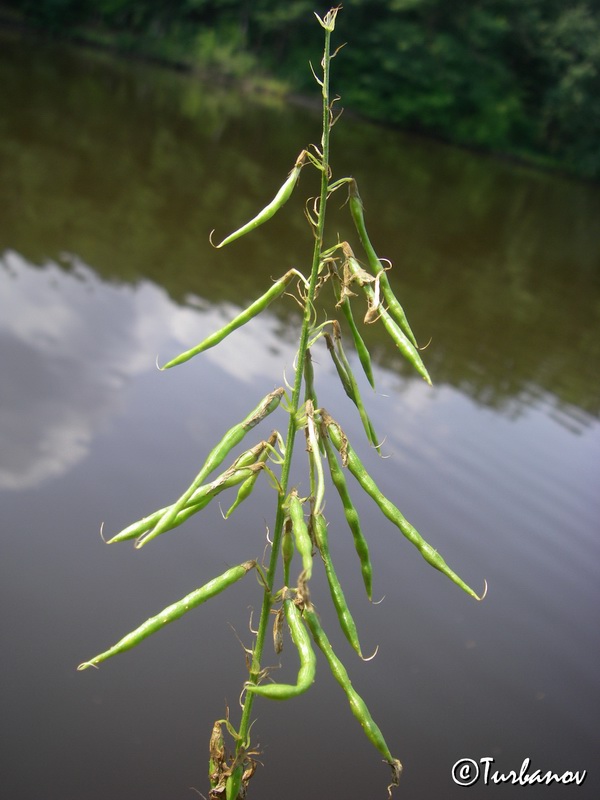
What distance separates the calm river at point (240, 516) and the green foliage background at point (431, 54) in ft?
109

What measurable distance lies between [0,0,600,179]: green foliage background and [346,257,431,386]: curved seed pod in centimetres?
4397

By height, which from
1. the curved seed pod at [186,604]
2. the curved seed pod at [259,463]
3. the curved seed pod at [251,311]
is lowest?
the curved seed pod at [186,604]

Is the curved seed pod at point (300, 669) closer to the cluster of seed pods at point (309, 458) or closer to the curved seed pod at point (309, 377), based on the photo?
the cluster of seed pods at point (309, 458)

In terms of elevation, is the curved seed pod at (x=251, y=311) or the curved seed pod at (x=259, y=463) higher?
the curved seed pod at (x=251, y=311)

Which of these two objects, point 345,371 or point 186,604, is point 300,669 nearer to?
point 186,604

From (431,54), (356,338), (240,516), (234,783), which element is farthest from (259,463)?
(431,54)

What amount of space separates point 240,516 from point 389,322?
3.91 m

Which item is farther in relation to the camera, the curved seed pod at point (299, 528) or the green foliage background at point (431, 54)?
the green foliage background at point (431, 54)

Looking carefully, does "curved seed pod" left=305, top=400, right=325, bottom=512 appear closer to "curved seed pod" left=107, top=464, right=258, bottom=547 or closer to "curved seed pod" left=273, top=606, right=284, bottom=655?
"curved seed pod" left=107, top=464, right=258, bottom=547

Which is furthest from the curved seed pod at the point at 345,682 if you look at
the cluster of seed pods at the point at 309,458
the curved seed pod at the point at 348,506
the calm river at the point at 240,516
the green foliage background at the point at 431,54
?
the green foliage background at the point at 431,54

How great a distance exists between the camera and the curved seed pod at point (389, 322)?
1.54 m

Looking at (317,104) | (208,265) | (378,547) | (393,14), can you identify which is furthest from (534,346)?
(393,14)

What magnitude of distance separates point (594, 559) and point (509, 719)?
1914 mm

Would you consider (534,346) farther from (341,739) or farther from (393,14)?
(393,14)
